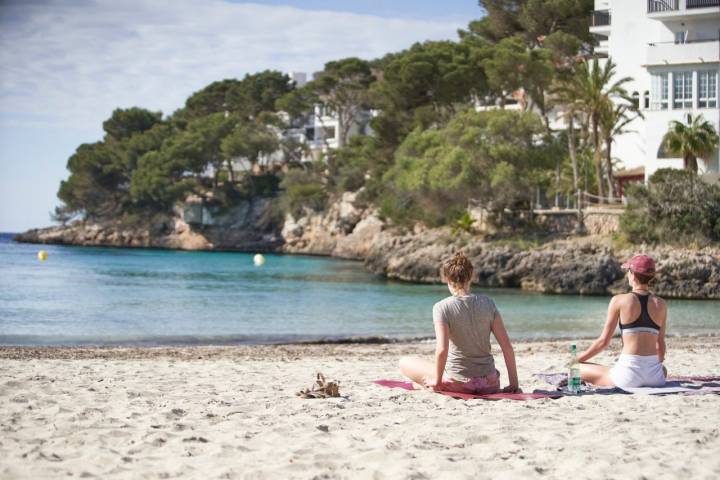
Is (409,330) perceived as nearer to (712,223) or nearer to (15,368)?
(15,368)

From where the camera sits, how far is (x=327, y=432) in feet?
23.0

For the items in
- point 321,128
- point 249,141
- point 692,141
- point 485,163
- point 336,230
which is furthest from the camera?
point 321,128

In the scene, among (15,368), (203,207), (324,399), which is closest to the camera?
(324,399)

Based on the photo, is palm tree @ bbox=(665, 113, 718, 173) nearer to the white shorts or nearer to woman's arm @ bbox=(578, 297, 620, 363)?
the white shorts

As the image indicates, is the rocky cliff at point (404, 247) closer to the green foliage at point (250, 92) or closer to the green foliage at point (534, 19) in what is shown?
the green foliage at point (250, 92)

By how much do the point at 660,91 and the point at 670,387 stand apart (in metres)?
36.6

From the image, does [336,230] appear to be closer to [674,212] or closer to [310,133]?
[310,133]

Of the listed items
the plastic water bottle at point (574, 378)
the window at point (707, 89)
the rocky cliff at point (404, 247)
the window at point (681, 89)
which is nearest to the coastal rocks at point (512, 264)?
the rocky cliff at point (404, 247)

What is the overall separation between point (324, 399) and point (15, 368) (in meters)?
4.50

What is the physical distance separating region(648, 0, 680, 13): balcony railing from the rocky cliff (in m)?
11.6

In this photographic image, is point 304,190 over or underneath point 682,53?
underneath

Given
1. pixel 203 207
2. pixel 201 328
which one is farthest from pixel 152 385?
pixel 203 207

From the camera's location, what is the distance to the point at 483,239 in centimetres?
4578

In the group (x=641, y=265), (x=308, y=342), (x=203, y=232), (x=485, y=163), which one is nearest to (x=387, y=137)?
(x=485, y=163)
